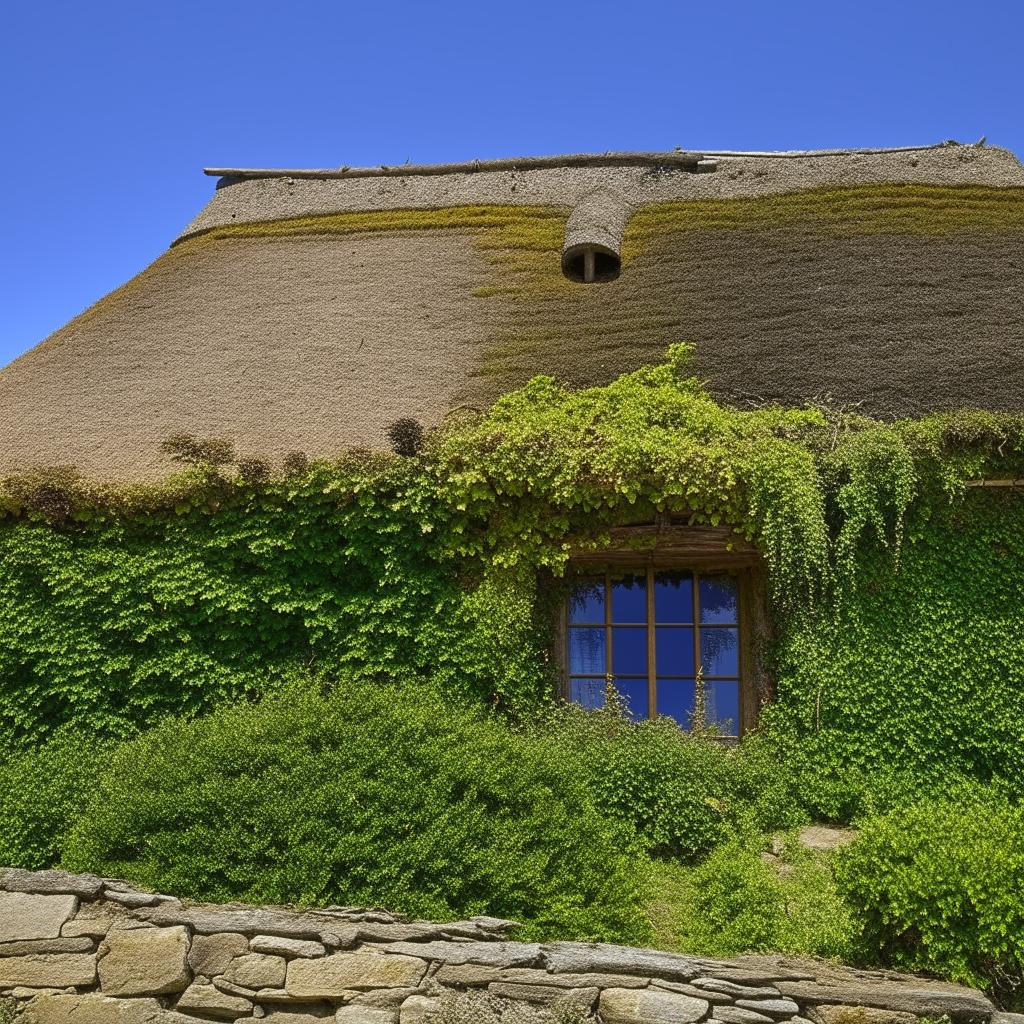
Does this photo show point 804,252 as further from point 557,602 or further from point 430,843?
point 430,843

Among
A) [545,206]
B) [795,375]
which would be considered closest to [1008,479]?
[795,375]

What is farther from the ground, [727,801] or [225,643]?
[225,643]

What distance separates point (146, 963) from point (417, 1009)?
1242 millimetres

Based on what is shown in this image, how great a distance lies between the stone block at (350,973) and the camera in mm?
4336

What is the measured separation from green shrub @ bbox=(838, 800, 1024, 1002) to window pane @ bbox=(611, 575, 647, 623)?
3.86 metres

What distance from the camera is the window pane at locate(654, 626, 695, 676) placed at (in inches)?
340

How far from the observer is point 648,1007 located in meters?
4.21

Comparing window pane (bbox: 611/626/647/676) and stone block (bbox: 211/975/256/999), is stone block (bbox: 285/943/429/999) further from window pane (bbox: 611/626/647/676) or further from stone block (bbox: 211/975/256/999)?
window pane (bbox: 611/626/647/676)

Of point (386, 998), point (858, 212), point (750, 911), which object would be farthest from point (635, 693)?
point (858, 212)

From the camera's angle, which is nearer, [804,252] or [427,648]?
[427,648]

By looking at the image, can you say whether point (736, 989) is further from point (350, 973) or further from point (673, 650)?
point (673, 650)

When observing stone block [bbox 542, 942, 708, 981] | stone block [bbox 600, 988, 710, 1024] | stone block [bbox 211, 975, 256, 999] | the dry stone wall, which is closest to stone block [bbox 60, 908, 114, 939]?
the dry stone wall

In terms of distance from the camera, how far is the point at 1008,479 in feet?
25.9

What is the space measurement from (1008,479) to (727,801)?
341 cm
